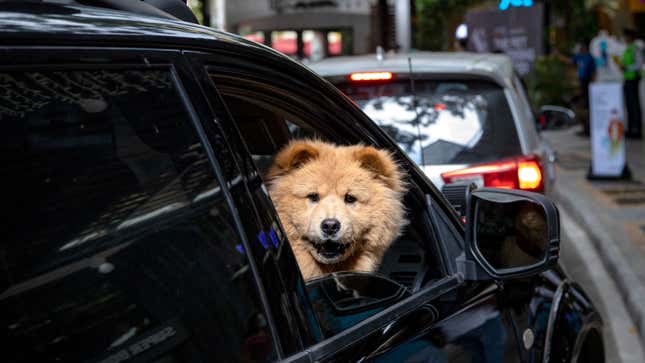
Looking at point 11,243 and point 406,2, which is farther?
point 406,2

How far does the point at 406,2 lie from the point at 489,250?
49.1ft

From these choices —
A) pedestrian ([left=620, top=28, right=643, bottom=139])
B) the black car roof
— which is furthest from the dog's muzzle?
pedestrian ([left=620, top=28, right=643, bottom=139])

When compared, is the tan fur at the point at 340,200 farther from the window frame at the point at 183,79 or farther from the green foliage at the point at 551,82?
→ the green foliage at the point at 551,82

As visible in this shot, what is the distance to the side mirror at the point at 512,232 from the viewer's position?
2.72 metres

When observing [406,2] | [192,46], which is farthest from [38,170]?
[406,2]

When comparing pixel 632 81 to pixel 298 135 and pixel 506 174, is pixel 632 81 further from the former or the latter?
pixel 298 135

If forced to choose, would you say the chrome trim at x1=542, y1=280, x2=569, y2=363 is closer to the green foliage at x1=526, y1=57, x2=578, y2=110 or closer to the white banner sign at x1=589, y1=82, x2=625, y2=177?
the white banner sign at x1=589, y1=82, x2=625, y2=177

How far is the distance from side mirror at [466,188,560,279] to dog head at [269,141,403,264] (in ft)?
1.27

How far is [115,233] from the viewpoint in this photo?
1.68 metres

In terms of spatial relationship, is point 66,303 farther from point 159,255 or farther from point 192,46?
point 192,46

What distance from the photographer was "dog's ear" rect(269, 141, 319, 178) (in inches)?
121

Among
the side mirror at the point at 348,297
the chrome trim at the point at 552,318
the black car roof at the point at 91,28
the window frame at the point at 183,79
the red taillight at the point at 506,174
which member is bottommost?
the chrome trim at the point at 552,318

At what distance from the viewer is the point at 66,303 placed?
5.09 ft

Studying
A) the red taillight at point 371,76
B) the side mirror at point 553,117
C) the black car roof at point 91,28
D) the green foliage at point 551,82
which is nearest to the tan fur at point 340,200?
the black car roof at point 91,28
